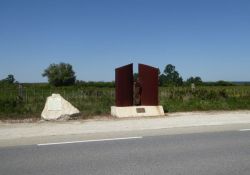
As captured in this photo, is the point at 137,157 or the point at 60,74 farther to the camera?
the point at 60,74

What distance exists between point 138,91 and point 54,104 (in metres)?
3.54

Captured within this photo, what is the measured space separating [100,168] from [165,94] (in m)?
14.7

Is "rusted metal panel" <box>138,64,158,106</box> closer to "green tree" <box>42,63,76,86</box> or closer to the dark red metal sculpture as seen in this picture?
the dark red metal sculpture

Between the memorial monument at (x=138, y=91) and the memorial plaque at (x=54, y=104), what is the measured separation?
219 centimetres

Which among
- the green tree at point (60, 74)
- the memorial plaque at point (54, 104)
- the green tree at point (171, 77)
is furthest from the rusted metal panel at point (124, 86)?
the green tree at point (60, 74)

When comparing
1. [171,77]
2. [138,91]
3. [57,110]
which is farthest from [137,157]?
[171,77]

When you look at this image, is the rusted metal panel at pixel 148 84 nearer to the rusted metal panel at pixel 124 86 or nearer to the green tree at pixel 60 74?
the rusted metal panel at pixel 124 86

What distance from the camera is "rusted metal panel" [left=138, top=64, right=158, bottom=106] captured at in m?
15.4

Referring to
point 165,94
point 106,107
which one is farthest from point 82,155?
point 165,94

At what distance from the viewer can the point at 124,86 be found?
49.9ft

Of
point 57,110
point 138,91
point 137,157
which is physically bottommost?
point 137,157

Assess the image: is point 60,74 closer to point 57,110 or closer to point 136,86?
point 136,86

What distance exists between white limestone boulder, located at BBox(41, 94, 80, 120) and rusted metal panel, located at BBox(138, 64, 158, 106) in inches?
120

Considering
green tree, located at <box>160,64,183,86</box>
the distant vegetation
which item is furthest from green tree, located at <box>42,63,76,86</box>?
the distant vegetation
